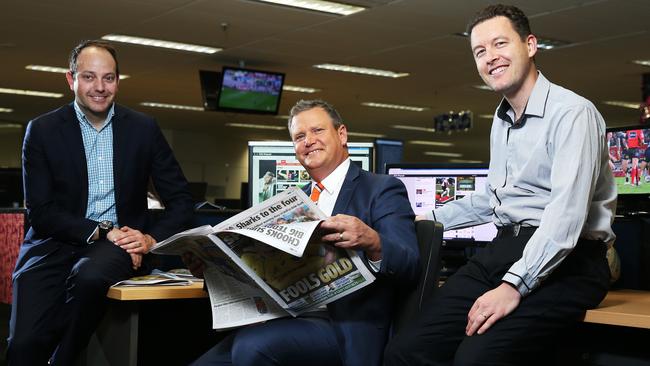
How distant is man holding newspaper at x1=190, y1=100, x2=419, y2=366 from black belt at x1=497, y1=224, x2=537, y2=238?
242mm

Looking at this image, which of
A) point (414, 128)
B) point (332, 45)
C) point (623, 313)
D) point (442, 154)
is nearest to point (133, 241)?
point (623, 313)

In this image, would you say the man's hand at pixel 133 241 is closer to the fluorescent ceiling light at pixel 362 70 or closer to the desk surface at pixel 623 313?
the desk surface at pixel 623 313

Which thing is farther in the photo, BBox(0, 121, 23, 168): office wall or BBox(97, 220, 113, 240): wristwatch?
BBox(0, 121, 23, 168): office wall

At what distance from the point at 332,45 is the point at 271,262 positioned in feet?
24.6

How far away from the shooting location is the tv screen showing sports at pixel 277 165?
12.3ft

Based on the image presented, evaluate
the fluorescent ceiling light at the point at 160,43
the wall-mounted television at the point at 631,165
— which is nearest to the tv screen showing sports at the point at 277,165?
the wall-mounted television at the point at 631,165

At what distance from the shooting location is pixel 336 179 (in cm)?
250

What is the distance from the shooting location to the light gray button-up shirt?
6.61ft

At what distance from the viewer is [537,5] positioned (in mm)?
7367

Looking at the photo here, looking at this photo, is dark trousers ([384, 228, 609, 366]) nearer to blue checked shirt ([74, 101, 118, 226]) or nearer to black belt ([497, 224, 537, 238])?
black belt ([497, 224, 537, 238])

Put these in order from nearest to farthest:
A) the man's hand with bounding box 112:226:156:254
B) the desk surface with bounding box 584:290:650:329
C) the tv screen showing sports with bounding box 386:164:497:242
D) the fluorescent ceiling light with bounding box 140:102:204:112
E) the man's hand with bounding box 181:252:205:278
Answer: the desk surface with bounding box 584:290:650:329 → the man's hand with bounding box 181:252:205:278 → the man's hand with bounding box 112:226:156:254 → the tv screen showing sports with bounding box 386:164:497:242 → the fluorescent ceiling light with bounding box 140:102:204:112

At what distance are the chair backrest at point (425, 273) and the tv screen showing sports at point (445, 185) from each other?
4.08ft

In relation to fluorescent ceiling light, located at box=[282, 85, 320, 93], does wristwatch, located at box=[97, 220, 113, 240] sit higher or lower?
lower

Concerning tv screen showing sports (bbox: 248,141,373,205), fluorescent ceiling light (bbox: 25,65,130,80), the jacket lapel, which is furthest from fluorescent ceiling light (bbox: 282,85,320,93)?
the jacket lapel
